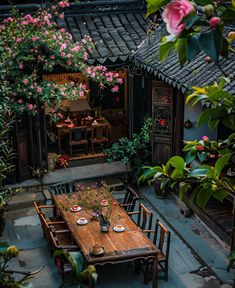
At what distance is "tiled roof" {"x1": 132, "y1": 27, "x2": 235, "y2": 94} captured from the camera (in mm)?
9445

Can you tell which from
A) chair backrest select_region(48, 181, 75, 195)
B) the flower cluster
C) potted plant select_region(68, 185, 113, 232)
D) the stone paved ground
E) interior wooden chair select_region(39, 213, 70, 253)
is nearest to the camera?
the stone paved ground

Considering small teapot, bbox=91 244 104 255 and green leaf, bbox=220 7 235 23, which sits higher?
green leaf, bbox=220 7 235 23

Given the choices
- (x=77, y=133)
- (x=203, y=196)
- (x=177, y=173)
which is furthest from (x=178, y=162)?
(x=77, y=133)

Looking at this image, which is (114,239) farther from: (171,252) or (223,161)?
(223,161)

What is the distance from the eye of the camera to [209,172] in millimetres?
3109

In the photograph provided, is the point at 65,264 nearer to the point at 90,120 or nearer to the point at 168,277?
the point at 168,277

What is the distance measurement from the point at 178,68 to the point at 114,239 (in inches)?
151

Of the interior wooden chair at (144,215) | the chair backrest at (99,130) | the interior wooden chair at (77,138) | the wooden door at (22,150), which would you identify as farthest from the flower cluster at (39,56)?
the interior wooden chair at (144,215)

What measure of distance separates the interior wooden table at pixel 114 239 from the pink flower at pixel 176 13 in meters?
6.15

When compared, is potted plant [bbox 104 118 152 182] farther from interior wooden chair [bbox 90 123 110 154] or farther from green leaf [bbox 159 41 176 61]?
green leaf [bbox 159 41 176 61]

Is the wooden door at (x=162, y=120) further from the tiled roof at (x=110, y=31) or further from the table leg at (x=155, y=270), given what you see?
Answer: the table leg at (x=155, y=270)

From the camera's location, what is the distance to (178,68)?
10.6m

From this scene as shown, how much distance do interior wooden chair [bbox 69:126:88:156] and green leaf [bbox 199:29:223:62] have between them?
1218cm

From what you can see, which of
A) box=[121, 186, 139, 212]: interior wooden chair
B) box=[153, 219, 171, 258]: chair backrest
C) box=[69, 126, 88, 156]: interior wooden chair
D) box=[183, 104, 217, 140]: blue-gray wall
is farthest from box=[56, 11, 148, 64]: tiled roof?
box=[153, 219, 171, 258]: chair backrest
